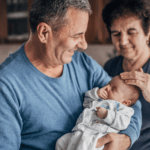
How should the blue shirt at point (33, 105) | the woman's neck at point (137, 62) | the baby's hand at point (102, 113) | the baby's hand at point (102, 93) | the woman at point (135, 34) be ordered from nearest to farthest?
1. the blue shirt at point (33, 105)
2. the baby's hand at point (102, 113)
3. the baby's hand at point (102, 93)
4. the woman at point (135, 34)
5. the woman's neck at point (137, 62)

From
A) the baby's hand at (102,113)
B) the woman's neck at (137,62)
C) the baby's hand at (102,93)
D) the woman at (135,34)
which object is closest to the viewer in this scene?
the baby's hand at (102,113)

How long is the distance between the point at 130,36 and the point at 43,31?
76cm

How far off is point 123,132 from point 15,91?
682mm

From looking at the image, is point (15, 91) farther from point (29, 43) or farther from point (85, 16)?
point (85, 16)

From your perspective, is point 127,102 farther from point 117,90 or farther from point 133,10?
point 133,10

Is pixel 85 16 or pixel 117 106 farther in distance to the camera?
pixel 117 106

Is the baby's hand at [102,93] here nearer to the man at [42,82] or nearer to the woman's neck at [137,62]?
the man at [42,82]

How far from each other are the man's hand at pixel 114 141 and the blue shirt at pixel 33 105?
227 mm

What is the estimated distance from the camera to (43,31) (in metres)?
1.01

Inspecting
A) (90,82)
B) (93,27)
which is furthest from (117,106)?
(93,27)

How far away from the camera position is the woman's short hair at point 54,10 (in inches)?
37.5

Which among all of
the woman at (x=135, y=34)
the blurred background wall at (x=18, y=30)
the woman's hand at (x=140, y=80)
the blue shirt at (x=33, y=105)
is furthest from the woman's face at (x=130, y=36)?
the blurred background wall at (x=18, y=30)

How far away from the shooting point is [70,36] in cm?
101

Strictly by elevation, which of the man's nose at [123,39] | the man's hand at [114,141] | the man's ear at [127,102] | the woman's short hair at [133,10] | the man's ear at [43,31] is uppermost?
the woman's short hair at [133,10]
